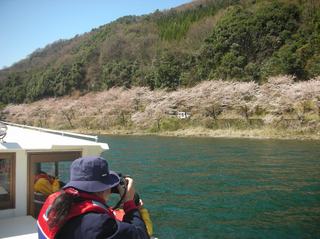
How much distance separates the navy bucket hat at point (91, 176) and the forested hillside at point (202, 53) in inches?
1413

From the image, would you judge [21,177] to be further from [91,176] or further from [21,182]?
[91,176]

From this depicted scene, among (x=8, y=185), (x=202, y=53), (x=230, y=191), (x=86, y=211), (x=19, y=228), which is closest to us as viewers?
(x=86, y=211)

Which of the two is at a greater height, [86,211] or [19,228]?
[86,211]

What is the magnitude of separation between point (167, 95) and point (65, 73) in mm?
33056

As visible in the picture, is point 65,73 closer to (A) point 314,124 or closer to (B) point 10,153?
Result: (A) point 314,124

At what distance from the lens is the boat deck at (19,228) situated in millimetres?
4336

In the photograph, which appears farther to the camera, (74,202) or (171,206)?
(171,206)

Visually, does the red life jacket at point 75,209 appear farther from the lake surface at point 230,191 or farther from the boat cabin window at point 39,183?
the lake surface at point 230,191

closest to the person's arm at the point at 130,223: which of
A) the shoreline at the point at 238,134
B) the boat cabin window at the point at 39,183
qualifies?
the boat cabin window at the point at 39,183

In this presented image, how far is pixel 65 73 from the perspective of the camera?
67.9 metres

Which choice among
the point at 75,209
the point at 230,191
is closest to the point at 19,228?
the point at 75,209

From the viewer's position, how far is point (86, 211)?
5.58 ft

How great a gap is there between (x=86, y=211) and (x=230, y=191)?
33.3ft

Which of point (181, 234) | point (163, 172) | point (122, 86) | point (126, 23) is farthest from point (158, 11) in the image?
point (181, 234)
